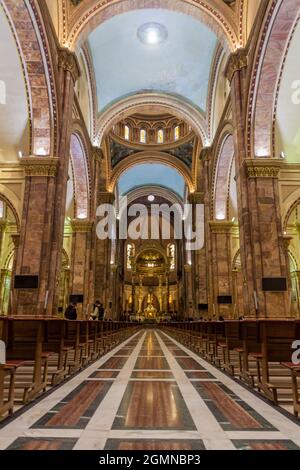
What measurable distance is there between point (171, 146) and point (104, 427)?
25950mm

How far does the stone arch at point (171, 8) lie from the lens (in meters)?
11.9

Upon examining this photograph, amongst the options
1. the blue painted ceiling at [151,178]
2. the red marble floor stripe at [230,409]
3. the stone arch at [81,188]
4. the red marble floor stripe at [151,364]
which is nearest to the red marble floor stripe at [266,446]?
the red marble floor stripe at [230,409]

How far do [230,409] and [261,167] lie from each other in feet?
27.1

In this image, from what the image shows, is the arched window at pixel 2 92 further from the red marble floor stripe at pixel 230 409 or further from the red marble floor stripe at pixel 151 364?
the red marble floor stripe at pixel 230 409

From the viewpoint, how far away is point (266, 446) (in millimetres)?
2564

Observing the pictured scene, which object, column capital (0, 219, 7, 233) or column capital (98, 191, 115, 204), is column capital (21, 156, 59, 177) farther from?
column capital (98, 191, 115, 204)

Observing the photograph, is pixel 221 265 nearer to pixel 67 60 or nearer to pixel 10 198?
pixel 10 198

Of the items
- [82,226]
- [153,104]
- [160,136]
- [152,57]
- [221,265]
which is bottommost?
[221,265]

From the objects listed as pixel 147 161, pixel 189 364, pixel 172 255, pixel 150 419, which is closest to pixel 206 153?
pixel 147 161

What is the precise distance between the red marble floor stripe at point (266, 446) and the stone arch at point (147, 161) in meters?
24.6

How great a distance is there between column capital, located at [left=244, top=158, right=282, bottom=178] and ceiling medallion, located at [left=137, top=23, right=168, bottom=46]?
956 centimetres

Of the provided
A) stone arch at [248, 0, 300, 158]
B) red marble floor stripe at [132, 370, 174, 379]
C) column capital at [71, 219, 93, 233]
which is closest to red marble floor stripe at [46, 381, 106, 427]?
red marble floor stripe at [132, 370, 174, 379]

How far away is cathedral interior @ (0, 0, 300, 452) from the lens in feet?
11.2

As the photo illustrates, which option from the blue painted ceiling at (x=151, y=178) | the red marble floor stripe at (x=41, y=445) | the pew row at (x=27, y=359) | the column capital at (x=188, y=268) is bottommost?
the red marble floor stripe at (x=41, y=445)
